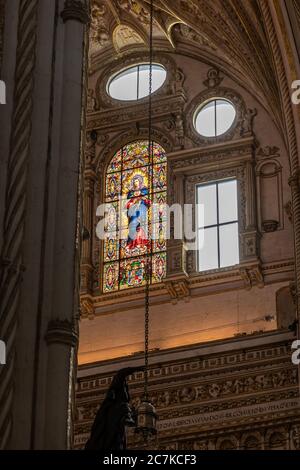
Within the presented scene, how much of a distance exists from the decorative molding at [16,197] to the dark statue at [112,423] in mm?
1337

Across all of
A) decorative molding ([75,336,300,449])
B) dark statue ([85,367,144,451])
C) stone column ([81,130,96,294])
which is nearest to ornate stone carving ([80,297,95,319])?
stone column ([81,130,96,294])

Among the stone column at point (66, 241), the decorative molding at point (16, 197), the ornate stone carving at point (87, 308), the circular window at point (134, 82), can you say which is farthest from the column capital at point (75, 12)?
the circular window at point (134, 82)

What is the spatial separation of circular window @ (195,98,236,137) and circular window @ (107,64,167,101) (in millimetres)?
1012

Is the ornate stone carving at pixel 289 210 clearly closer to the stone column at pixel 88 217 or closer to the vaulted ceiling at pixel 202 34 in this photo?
the vaulted ceiling at pixel 202 34

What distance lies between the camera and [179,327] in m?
21.4

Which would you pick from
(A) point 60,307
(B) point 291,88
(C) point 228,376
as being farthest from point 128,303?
(A) point 60,307

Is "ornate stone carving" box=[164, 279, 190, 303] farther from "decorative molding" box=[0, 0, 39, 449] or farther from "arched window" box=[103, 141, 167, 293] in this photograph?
"decorative molding" box=[0, 0, 39, 449]

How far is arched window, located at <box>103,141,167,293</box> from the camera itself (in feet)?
73.7

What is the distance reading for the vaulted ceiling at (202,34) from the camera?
71.4 feet

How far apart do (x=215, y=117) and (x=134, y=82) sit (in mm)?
1875

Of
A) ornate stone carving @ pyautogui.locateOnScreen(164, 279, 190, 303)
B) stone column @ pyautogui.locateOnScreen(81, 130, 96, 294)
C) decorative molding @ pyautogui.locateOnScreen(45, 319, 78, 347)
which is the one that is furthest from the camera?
stone column @ pyautogui.locateOnScreen(81, 130, 96, 294)

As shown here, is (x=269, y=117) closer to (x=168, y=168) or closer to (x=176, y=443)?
(x=168, y=168)

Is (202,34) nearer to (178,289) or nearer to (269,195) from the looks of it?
(269,195)

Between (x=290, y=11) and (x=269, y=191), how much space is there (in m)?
3.19
